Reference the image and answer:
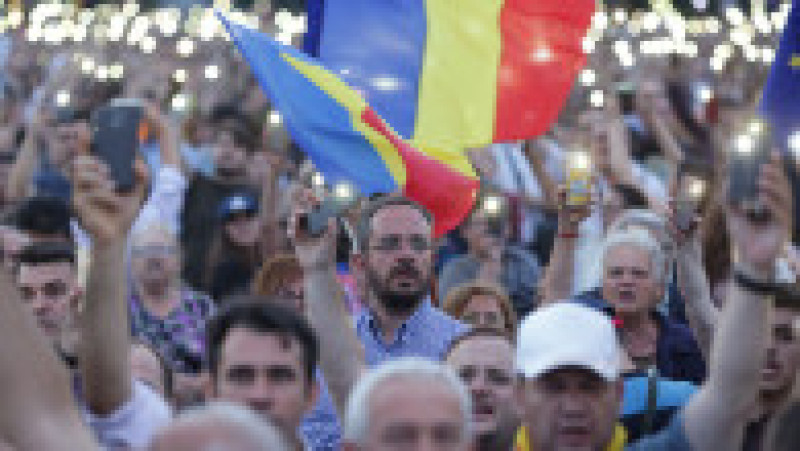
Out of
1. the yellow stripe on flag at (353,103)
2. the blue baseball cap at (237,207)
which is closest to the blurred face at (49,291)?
the yellow stripe on flag at (353,103)

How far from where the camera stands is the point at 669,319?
22.7 feet

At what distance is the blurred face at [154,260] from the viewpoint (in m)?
7.85

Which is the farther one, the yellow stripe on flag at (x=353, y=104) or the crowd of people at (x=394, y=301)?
the yellow stripe on flag at (x=353, y=104)

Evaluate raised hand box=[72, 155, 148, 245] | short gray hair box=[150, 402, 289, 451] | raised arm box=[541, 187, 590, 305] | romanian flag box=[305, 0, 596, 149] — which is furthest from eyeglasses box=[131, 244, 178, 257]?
short gray hair box=[150, 402, 289, 451]

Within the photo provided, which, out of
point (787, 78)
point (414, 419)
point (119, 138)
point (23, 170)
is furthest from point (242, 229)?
point (414, 419)

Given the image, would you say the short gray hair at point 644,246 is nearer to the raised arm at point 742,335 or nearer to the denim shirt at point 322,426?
the denim shirt at point 322,426

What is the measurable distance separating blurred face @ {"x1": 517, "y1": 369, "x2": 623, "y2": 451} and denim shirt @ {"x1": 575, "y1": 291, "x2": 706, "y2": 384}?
166cm

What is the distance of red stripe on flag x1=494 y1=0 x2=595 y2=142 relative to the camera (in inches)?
314

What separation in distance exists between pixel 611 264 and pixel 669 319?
29 centimetres

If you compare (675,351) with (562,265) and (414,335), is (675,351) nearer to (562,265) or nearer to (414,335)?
(562,265)

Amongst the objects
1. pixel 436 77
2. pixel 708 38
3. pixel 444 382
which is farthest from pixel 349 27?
pixel 708 38

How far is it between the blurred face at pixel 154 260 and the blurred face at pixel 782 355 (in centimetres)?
308

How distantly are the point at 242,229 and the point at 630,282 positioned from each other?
9.60 feet

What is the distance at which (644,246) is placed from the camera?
6.92m
